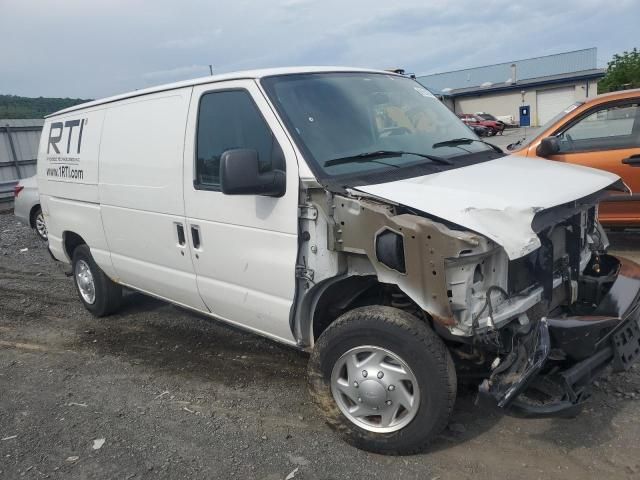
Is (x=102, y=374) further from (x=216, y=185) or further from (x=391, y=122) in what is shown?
(x=391, y=122)

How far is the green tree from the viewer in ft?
100

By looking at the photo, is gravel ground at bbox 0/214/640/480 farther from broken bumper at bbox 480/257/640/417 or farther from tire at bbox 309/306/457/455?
broken bumper at bbox 480/257/640/417

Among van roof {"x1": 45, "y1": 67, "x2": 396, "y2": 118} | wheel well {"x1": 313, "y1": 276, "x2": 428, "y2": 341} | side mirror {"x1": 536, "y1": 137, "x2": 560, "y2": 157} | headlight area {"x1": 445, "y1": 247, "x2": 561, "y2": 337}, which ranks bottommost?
wheel well {"x1": 313, "y1": 276, "x2": 428, "y2": 341}

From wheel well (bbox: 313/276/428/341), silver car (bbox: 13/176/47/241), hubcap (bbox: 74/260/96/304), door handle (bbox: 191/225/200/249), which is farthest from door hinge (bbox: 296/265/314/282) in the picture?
silver car (bbox: 13/176/47/241)

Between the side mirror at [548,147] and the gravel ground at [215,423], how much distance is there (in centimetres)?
273

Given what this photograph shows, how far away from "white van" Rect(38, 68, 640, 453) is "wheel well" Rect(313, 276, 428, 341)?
1 centimetres

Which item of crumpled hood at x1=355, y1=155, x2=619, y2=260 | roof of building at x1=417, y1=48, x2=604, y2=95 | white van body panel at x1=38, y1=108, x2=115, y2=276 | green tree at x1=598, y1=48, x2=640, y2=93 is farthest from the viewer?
roof of building at x1=417, y1=48, x2=604, y2=95

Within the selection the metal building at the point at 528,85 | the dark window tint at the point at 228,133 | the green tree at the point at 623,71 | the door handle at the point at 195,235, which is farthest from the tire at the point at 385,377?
the metal building at the point at 528,85

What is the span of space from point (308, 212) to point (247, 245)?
1.92ft

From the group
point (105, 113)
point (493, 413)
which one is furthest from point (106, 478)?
point (105, 113)

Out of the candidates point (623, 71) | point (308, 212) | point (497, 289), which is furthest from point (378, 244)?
point (623, 71)

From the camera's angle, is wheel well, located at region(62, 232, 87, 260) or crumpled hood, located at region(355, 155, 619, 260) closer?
crumpled hood, located at region(355, 155, 619, 260)

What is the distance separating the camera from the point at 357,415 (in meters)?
3.18

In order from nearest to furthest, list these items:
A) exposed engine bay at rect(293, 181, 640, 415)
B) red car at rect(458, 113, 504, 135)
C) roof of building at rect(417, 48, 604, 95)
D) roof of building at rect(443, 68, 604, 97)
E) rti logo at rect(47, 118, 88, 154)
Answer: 1. exposed engine bay at rect(293, 181, 640, 415)
2. rti logo at rect(47, 118, 88, 154)
3. red car at rect(458, 113, 504, 135)
4. roof of building at rect(443, 68, 604, 97)
5. roof of building at rect(417, 48, 604, 95)
